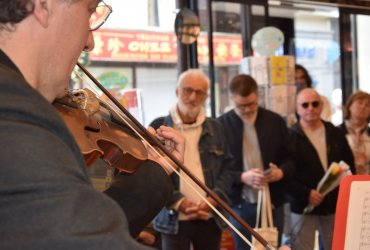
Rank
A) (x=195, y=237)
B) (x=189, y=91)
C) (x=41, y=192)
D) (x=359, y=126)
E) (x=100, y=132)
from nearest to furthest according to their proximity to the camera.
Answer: (x=41, y=192), (x=100, y=132), (x=195, y=237), (x=189, y=91), (x=359, y=126)

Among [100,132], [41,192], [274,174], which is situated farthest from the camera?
[274,174]

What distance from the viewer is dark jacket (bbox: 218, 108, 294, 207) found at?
3.46 m

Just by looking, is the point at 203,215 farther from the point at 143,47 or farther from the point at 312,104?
the point at 143,47

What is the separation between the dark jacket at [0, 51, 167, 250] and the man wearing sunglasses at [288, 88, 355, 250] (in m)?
2.99

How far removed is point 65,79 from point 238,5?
4746 millimetres

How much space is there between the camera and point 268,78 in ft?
16.0

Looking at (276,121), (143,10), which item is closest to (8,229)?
(276,121)

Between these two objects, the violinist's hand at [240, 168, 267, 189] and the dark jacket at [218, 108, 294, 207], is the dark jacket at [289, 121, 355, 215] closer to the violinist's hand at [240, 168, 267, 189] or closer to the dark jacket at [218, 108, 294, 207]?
the dark jacket at [218, 108, 294, 207]

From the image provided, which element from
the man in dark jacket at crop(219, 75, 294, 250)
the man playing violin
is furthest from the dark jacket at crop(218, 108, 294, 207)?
the man playing violin

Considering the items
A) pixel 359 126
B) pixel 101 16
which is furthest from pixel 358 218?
pixel 359 126

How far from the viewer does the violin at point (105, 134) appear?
3.76 feet

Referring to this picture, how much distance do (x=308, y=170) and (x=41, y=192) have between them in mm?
3190

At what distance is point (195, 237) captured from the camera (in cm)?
303

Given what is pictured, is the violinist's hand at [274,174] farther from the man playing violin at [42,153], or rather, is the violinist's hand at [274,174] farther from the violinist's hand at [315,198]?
the man playing violin at [42,153]
